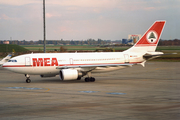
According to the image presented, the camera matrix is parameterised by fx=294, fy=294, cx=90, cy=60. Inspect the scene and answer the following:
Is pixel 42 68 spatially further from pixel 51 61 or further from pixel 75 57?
pixel 75 57

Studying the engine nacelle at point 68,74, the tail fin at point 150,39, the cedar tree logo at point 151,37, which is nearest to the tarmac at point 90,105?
the engine nacelle at point 68,74

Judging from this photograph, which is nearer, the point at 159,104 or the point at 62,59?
the point at 159,104

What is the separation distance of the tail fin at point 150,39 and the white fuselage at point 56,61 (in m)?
1.79

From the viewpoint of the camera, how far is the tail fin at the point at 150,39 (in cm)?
4041

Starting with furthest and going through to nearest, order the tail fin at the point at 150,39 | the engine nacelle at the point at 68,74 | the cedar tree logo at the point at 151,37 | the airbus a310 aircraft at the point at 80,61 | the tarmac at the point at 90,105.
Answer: the cedar tree logo at the point at 151,37 → the tail fin at the point at 150,39 → the airbus a310 aircraft at the point at 80,61 → the engine nacelle at the point at 68,74 → the tarmac at the point at 90,105

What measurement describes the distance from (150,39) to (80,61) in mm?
10731

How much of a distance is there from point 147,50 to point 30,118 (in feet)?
87.8

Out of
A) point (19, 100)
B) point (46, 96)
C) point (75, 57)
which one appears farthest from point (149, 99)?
point (75, 57)

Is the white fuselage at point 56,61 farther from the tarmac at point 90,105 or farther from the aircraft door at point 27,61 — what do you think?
the tarmac at point 90,105

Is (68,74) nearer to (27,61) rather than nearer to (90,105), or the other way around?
(27,61)

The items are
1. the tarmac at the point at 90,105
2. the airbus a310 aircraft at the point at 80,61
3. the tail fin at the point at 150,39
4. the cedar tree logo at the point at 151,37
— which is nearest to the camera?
the tarmac at the point at 90,105

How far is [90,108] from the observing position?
19.5m

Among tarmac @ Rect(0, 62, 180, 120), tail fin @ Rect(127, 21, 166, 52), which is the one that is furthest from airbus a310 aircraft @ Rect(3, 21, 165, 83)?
tarmac @ Rect(0, 62, 180, 120)

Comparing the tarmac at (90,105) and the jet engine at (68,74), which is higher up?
the jet engine at (68,74)
